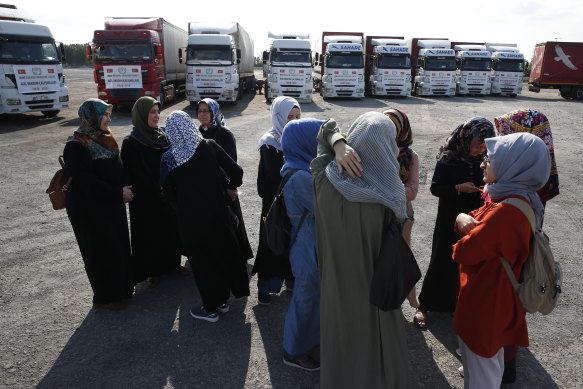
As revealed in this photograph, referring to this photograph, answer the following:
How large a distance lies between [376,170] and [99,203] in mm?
2365

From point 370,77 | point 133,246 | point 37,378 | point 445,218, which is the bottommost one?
A: point 37,378

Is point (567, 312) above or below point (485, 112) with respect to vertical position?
below

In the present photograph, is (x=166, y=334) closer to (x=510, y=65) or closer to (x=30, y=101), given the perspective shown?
(x=30, y=101)

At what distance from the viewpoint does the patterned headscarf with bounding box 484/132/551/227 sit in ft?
6.25

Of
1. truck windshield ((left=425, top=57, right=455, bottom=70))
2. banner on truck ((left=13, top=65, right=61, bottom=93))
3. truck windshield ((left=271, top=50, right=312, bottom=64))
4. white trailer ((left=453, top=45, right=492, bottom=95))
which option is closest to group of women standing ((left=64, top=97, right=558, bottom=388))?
banner on truck ((left=13, top=65, right=61, bottom=93))

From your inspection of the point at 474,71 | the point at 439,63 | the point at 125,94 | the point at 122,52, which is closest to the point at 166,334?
the point at 125,94

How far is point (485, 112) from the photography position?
52.4 feet

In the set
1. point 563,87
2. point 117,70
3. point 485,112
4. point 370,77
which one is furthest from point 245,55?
point 563,87

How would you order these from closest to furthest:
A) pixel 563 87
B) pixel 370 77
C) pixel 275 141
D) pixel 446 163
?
1. pixel 446 163
2. pixel 275 141
3. pixel 370 77
4. pixel 563 87

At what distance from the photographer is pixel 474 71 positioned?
71.0 ft

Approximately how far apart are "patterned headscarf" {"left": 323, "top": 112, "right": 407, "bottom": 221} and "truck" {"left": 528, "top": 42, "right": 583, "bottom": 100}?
26311 mm

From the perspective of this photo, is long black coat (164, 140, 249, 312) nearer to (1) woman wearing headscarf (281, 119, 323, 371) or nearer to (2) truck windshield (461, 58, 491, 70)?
(1) woman wearing headscarf (281, 119, 323, 371)

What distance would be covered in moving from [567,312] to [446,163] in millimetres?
1702

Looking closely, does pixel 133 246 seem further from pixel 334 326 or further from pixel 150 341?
pixel 334 326
